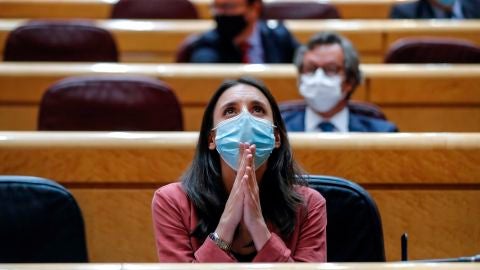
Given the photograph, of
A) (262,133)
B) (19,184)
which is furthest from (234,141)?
(19,184)

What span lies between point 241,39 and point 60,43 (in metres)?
0.42

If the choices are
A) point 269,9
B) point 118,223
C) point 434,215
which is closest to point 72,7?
point 269,9

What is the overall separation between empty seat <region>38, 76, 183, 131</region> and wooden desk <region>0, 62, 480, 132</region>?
174 millimetres

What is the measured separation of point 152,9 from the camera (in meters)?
2.84

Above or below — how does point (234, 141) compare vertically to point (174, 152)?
above

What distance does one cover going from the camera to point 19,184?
4.23ft

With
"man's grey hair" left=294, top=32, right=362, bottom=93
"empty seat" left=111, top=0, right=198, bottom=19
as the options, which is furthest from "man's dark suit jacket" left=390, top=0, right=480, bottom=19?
"man's grey hair" left=294, top=32, right=362, bottom=93

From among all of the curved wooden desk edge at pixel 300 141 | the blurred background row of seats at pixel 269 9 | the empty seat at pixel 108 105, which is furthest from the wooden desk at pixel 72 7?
the curved wooden desk edge at pixel 300 141

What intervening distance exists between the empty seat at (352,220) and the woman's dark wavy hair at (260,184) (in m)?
0.06

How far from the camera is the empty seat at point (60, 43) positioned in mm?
2340

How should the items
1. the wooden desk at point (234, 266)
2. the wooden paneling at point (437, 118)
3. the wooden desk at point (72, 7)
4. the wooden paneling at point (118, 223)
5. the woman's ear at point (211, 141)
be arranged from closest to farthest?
the wooden desk at point (234, 266) < the woman's ear at point (211, 141) < the wooden paneling at point (118, 223) < the wooden paneling at point (437, 118) < the wooden desk at point (72, 7)

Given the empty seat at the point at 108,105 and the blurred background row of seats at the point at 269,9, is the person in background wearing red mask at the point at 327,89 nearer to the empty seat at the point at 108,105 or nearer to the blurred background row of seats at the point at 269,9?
the empty seat at the point at 108,105

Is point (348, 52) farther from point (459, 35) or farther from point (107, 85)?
point (459, 35)

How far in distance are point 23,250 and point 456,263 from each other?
0.58 m
